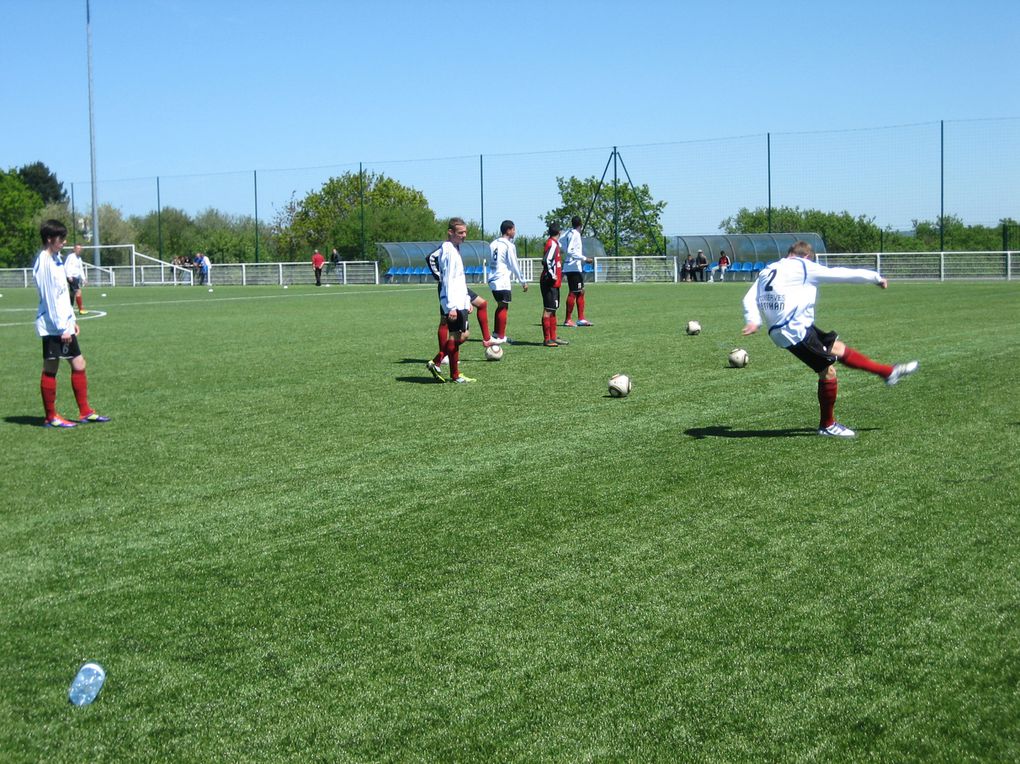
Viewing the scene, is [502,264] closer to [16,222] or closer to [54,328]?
[54,328]

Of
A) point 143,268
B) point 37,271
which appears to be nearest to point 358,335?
point 37,271

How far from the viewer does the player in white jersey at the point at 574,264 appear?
1881cm

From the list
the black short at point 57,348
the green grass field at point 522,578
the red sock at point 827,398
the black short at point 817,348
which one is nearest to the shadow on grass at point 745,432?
the green grass field at point 522,578

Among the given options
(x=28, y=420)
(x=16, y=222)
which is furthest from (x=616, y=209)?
(x=16, y=222)

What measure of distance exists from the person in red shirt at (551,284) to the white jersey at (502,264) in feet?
1.83

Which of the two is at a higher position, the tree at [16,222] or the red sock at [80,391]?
the tree at [16,222]

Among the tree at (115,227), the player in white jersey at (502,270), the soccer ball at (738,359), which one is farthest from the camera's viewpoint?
the tree at (115,227)

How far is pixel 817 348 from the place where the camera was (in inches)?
334

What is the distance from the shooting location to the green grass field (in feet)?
11.8

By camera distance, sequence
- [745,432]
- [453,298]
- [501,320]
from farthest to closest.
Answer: [501,320] < [453,298] < [745,432]

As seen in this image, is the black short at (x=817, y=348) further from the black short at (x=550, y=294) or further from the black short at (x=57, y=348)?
the black short at (x=550, y=294)

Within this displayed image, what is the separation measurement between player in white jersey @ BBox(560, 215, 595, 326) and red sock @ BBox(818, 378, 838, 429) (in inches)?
405

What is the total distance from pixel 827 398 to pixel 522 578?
416 cm

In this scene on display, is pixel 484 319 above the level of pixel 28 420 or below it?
above
